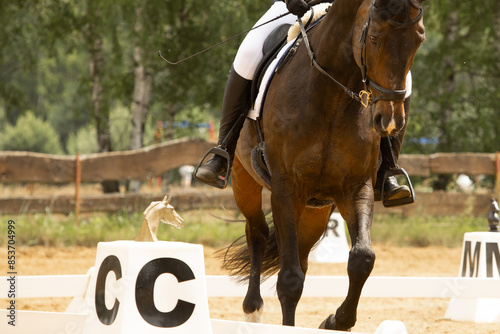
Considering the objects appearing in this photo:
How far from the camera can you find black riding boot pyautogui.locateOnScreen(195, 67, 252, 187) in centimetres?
462

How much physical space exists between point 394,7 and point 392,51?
0.20m

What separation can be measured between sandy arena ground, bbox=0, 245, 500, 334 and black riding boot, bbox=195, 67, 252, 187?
145 centimetres

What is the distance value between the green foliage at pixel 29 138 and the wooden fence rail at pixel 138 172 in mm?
25835

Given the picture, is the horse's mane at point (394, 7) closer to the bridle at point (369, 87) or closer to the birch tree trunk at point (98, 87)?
the bridle at point (369, 87)

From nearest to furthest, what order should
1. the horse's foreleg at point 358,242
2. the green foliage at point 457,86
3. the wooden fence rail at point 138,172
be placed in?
the horse's foreleg at point 358,242 < the wooden fence rail at point 138,172 < the green foliage at point 457,86

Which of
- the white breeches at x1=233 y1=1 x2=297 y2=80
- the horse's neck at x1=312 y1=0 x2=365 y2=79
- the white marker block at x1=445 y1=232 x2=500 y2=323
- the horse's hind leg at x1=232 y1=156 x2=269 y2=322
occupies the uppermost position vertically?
the horse's neck at x1=312 y1=0 x2=365 y2=79

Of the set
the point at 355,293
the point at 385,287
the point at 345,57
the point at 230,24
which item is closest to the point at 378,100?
the point at 345,57

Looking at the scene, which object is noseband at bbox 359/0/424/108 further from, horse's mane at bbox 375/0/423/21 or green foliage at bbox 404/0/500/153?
green foliage at bbox 404/0/500/153

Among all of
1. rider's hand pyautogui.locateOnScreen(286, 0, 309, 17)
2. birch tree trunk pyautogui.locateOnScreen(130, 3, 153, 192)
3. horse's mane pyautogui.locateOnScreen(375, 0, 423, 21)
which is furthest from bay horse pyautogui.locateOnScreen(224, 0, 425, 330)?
birch tree trunk pyautogui.locateOnScreen(130, 3, 153, 192)

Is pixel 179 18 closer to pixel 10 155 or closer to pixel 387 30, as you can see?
pixel 10 155

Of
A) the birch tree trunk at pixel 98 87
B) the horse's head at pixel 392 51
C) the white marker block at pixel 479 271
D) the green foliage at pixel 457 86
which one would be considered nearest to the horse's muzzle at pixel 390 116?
the horse's head at pixel 392 51

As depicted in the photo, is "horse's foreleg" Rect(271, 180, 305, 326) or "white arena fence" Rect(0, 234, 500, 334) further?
"horse's foreleg" Rect(271, 180, 305, 326)

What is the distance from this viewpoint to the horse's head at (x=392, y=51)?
3.19 meters

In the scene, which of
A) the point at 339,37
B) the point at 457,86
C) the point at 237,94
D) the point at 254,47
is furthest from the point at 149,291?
the point at 457,86
